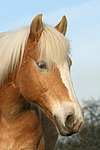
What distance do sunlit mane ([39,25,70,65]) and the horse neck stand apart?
0.76 m

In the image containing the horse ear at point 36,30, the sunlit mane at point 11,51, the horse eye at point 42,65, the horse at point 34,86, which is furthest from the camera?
the sunlit mane at point 11,51

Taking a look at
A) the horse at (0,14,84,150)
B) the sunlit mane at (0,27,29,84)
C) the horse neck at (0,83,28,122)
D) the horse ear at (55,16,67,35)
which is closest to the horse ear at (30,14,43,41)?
the horse at (0,14,84,150)

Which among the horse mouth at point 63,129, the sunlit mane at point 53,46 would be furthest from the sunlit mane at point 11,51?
the horse mouth at point 63,129

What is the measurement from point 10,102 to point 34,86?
60cm

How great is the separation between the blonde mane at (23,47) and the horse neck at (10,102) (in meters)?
0.17

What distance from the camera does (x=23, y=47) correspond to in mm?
4609

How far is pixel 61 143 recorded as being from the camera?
14898 mm

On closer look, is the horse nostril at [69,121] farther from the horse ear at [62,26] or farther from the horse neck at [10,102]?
the horse ear at [62,26]

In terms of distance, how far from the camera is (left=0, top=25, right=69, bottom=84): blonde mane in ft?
14.3

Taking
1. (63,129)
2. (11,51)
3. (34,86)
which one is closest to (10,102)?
(34,86)

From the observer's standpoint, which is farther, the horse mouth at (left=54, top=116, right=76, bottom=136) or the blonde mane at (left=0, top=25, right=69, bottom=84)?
the blonde mane at (left=0, top=25, right=69, bottom=84)

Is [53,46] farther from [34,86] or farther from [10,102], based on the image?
[10,102]

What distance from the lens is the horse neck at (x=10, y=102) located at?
4.69 meters

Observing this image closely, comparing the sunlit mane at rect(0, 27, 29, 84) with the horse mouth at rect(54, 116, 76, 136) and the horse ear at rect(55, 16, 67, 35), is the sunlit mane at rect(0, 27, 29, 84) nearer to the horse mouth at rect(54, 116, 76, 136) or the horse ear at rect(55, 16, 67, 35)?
the horse ear at rect(55, 16, 67, 35)
